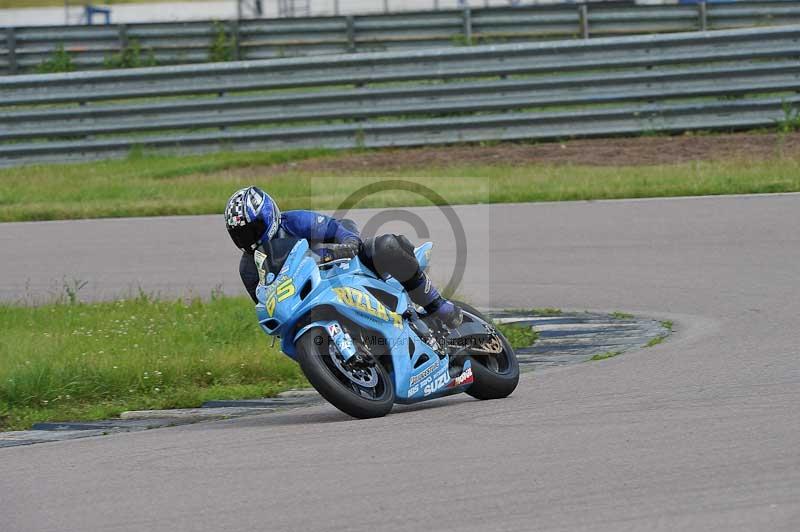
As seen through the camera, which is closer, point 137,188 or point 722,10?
point 137,188

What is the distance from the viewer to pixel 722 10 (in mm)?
22438

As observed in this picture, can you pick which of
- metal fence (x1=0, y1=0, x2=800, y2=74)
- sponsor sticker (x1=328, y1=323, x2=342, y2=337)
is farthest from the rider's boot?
metal fence (x1=0, y1=0, x2=800, y2=74)

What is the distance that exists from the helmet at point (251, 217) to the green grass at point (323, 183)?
7801 millimetres

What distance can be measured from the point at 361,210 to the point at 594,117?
453 centimetres

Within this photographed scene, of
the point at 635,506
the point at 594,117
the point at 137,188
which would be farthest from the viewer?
the point at 594,117

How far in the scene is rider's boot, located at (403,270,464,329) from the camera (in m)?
7.08

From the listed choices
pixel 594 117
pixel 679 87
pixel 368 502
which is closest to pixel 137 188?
pixel 594 117

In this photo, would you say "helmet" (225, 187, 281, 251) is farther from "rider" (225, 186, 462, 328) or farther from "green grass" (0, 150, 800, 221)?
"green grass" (0, 150, 800, 221)

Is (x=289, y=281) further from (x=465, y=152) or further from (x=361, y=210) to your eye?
(x=465, y=152)

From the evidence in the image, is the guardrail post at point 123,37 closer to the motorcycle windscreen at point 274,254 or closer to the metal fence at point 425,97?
the metal fence at point 425,97

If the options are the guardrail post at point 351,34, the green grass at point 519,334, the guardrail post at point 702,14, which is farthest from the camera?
the guardrail post at point 351,34

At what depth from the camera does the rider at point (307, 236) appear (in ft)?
22.0

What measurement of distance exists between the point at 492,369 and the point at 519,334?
180cm

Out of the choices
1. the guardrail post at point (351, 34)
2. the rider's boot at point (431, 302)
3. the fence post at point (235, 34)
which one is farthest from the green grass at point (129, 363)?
the fence post at point (235, 34)
